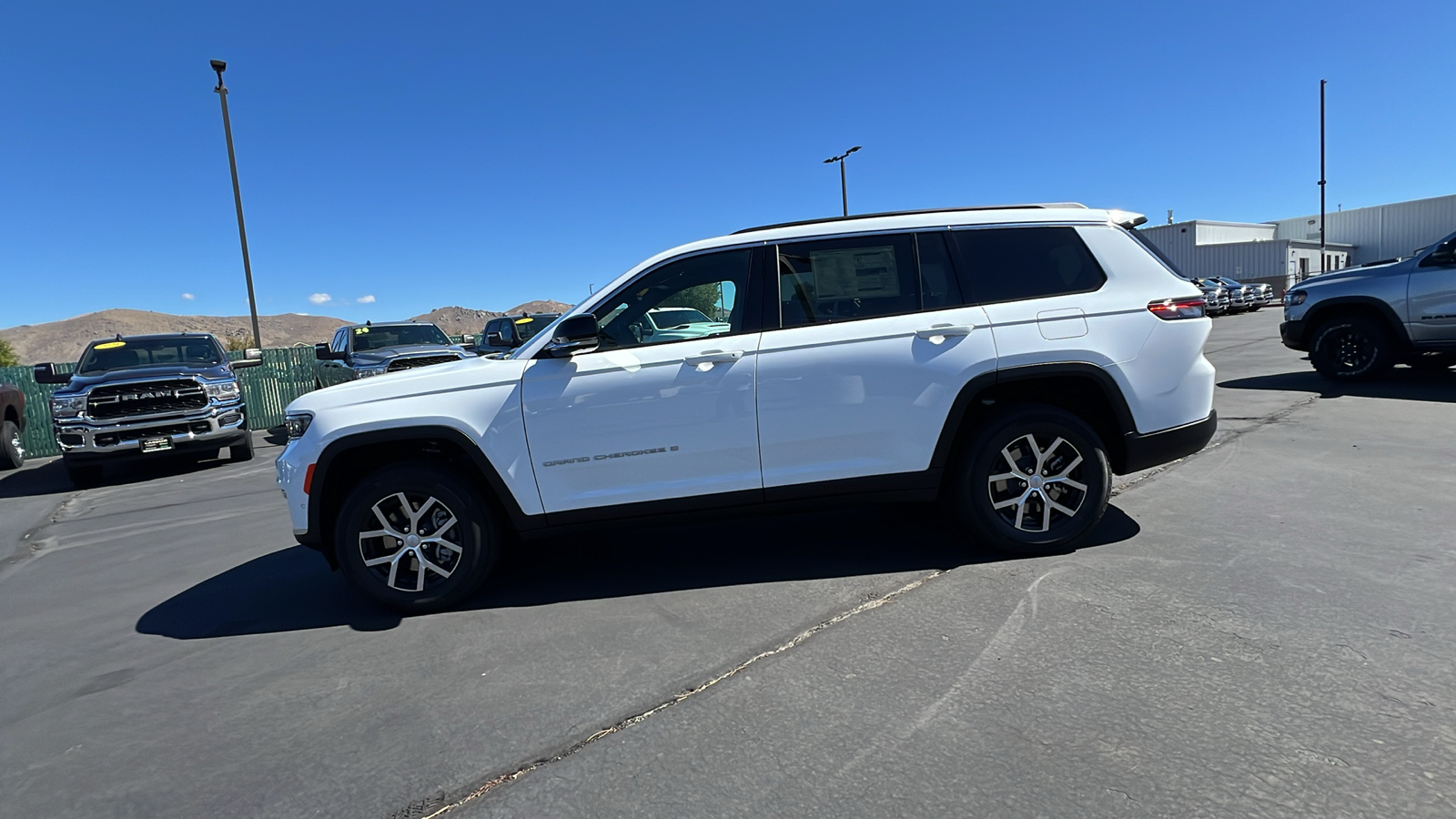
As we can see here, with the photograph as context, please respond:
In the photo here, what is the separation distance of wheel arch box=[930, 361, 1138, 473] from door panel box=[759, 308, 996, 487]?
7 centimetres

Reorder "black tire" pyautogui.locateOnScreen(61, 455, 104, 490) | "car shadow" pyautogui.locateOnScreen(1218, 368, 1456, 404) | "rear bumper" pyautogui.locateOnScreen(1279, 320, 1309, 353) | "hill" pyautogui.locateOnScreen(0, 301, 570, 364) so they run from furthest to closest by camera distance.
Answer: "hill" pyautogui.locateOnScreen(0, 301, 570, 364) → "rear bumper" pyautogui.locateOnScreen(1279, 320, 1309, 353) → "black tire" pyautogui.locateOnScreen(61, 455, 104, 490) → "car shadow" pyautogui.locateOnScreen(1218, 368, 1456, 404)

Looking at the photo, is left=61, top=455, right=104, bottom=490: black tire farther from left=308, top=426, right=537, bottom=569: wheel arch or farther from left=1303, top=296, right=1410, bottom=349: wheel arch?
left=1303, top=296, right=1410, bottom=349: wheel arch

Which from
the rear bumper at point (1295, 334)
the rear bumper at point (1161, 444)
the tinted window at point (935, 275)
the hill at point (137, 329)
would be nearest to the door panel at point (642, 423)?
the tinted window at point (935, 275)

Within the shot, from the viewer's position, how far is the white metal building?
147 feet

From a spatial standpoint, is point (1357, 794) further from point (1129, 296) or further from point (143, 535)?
point (143, 535)

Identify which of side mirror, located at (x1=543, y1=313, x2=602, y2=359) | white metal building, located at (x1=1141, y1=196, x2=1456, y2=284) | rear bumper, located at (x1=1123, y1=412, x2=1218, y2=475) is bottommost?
rear bumper, located at (x1=1123, y1=412, x2=1218, y2=475)

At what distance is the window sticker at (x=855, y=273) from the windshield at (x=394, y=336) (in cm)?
922

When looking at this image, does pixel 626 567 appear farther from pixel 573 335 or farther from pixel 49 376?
pixel 49 376

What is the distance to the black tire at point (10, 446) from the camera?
1085 cm

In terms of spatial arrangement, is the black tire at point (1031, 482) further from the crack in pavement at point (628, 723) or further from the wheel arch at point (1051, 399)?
the crack in pavement at point (628, 723)

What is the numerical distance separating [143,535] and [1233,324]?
2618 cm

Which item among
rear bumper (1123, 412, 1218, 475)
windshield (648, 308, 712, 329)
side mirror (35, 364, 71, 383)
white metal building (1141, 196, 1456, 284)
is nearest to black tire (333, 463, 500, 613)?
windshield (648, 308, 712, 329)

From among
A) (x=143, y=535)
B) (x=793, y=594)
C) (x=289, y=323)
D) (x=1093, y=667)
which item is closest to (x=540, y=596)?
(x=793, y=594)

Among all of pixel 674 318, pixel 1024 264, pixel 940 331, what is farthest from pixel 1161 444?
pixel 674 318
